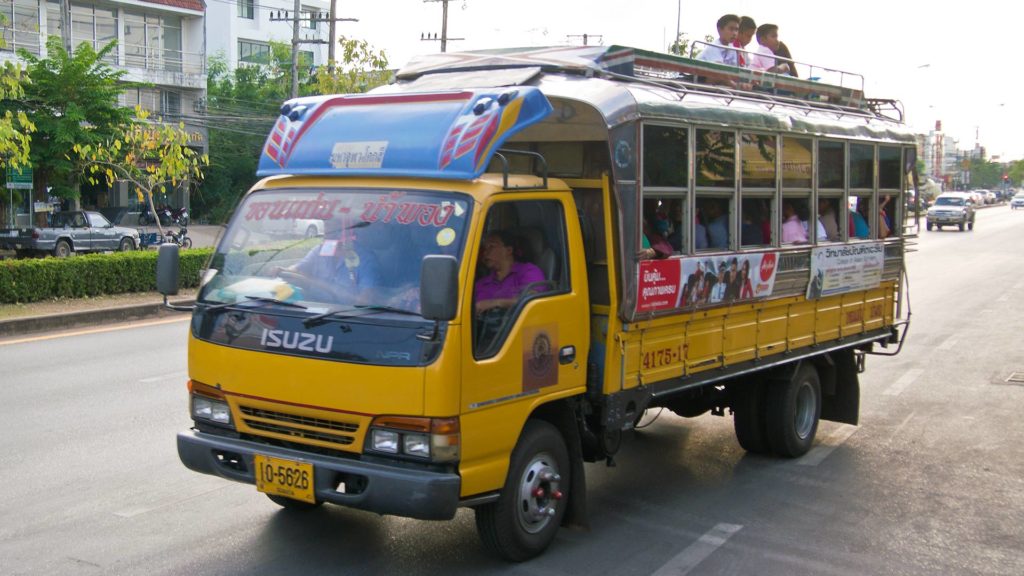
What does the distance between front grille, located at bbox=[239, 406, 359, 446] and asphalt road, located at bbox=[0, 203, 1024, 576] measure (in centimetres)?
75

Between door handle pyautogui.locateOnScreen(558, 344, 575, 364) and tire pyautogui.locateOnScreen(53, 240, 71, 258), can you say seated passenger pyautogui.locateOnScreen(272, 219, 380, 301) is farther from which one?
tire pyautogui.locateOnScreen(53, 240, 71, 258)

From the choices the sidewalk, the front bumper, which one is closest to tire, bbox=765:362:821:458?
the front bumper

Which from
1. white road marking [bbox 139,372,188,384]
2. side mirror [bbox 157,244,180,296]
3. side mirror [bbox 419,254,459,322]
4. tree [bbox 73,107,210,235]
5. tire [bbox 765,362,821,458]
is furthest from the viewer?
tree [bbox 73,107,210,235]

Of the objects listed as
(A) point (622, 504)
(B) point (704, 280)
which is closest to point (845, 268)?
(B) point (704, 280)

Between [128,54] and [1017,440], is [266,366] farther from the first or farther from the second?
[128,54]

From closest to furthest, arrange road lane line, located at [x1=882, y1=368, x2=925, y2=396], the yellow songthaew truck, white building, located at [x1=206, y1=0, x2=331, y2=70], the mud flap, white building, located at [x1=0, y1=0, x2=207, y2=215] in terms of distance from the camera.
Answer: the yellow songthaew truck < the mud flap < road lane line, located at [x1=882, y1=368, x2=925, y2=396] < white building, located at [x1=0, y1=0, x2=207, y2=215] < white building, located at [x1=206, y1=0, x2=331, y2=70]

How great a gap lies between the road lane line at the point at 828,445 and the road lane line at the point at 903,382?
1790 millimetres

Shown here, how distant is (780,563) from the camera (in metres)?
5.58

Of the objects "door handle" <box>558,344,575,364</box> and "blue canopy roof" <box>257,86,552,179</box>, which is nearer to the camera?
"blue canopy roof" <box>257,86,552,179</box>

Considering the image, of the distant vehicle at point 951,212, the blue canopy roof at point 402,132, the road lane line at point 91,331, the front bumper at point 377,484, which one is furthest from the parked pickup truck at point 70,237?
the distant vehicle at point 951,212

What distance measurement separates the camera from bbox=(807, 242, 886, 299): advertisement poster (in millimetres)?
7699

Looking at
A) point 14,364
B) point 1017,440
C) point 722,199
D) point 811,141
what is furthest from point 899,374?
point 14,364

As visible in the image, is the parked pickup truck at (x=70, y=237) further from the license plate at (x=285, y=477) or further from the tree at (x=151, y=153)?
the license plate at (x=285, y=477)

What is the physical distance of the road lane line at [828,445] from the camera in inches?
314
